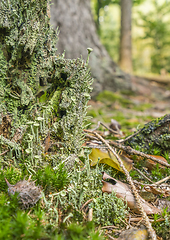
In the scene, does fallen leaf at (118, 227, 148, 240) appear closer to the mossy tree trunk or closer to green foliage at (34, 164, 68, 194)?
green foliage at (34, 164, 68, 194)

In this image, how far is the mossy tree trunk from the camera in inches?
59.4

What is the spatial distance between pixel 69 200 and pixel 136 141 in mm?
1051

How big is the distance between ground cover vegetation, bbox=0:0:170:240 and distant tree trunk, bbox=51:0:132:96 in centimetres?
389

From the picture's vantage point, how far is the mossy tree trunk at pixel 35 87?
151cm

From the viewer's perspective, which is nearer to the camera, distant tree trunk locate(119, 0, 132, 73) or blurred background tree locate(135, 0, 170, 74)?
distant tree trunk locate(119, 0, 132, 73)

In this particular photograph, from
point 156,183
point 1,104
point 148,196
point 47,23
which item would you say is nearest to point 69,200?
point 148,196

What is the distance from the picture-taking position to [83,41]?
5.89 m

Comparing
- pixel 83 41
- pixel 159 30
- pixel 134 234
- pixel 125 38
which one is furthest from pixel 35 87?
pixel 159 30

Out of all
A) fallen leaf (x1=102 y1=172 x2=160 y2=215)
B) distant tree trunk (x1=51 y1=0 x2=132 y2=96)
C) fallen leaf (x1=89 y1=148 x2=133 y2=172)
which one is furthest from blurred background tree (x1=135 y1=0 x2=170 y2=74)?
fallen leaf (x1=102 y1=172 x2=160 y2=215)

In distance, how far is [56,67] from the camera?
1.62 m

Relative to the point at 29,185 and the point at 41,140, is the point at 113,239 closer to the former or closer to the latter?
the point at 29,185

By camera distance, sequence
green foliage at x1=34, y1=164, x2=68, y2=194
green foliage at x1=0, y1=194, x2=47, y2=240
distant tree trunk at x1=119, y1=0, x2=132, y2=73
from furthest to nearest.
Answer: distant tree trunk at x1=119, y1=0, x2=132, y2=73
green foliage at x1=34, y1=164, x2=68, y2=194
green foliage at x1=0, y1=194, x2=47, y2=240

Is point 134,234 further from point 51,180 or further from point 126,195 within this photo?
point 51,180

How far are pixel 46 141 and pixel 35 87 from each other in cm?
52
